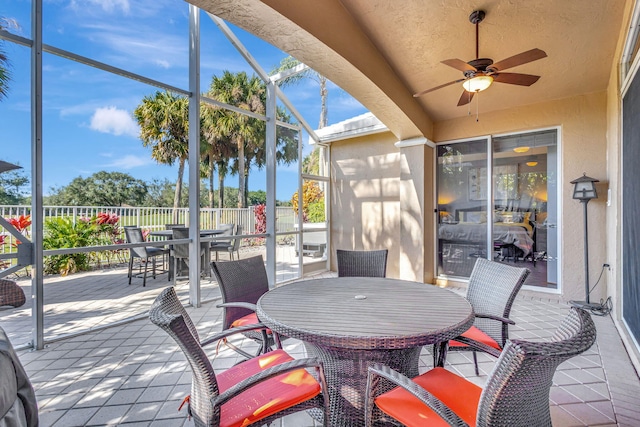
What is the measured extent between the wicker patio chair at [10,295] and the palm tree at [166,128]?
2.49m

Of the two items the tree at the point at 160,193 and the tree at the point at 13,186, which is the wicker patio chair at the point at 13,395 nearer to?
the tree at the point at 13,186

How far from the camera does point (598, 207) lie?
4.24m

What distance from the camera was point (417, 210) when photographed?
210 inches

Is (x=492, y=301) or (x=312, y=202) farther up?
(x=312, y=202)

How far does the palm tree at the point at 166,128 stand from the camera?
14.0ft

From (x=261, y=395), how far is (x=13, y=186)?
3.42 meters

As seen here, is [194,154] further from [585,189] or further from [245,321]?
[585,189]

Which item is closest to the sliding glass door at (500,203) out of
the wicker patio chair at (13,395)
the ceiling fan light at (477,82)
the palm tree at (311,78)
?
the ceiling fan light at (477,82)

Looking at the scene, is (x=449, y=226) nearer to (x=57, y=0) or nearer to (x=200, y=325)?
(x=200, y=325)

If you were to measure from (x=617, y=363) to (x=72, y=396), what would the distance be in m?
4.37

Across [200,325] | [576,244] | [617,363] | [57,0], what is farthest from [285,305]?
[576,244]

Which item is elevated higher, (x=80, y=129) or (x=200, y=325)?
(x=80, y=129)

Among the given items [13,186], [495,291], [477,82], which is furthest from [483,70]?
[13,186]

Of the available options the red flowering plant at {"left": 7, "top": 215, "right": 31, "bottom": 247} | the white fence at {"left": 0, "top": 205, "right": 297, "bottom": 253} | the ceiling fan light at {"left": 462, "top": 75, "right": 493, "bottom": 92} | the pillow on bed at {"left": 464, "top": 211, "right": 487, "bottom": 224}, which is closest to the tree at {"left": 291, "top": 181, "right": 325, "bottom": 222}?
the white fence at {"left": 0, "top": 205, "right": 297, "bottom": 253}
